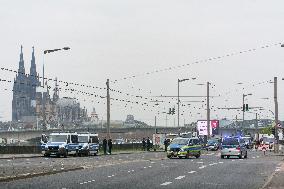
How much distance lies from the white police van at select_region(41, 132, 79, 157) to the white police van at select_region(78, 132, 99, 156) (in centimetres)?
106

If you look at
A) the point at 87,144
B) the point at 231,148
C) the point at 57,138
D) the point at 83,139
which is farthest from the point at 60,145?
the point at 231,148

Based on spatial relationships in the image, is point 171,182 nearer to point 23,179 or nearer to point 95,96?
point 23,179

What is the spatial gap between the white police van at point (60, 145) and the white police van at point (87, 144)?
1064 mm

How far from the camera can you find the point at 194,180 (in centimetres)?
2645

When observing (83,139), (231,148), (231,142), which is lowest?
(231,148)

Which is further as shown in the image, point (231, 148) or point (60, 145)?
point (60, 145)

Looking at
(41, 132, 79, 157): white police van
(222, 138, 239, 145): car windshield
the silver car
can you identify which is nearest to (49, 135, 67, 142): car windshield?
(41, 132, 79, 157): white police van

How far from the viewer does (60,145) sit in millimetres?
58688

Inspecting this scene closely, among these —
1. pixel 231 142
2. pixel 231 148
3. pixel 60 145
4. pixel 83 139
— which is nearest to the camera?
pixel 231 142

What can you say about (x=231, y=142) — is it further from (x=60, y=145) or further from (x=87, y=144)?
(x=87, y=144)

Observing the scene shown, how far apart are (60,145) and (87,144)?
557 cm

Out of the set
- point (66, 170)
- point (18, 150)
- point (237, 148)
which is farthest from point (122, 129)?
point (66, 170)

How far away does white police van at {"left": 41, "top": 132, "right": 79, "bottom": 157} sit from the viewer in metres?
58.2

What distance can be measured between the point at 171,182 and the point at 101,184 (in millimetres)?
2805
